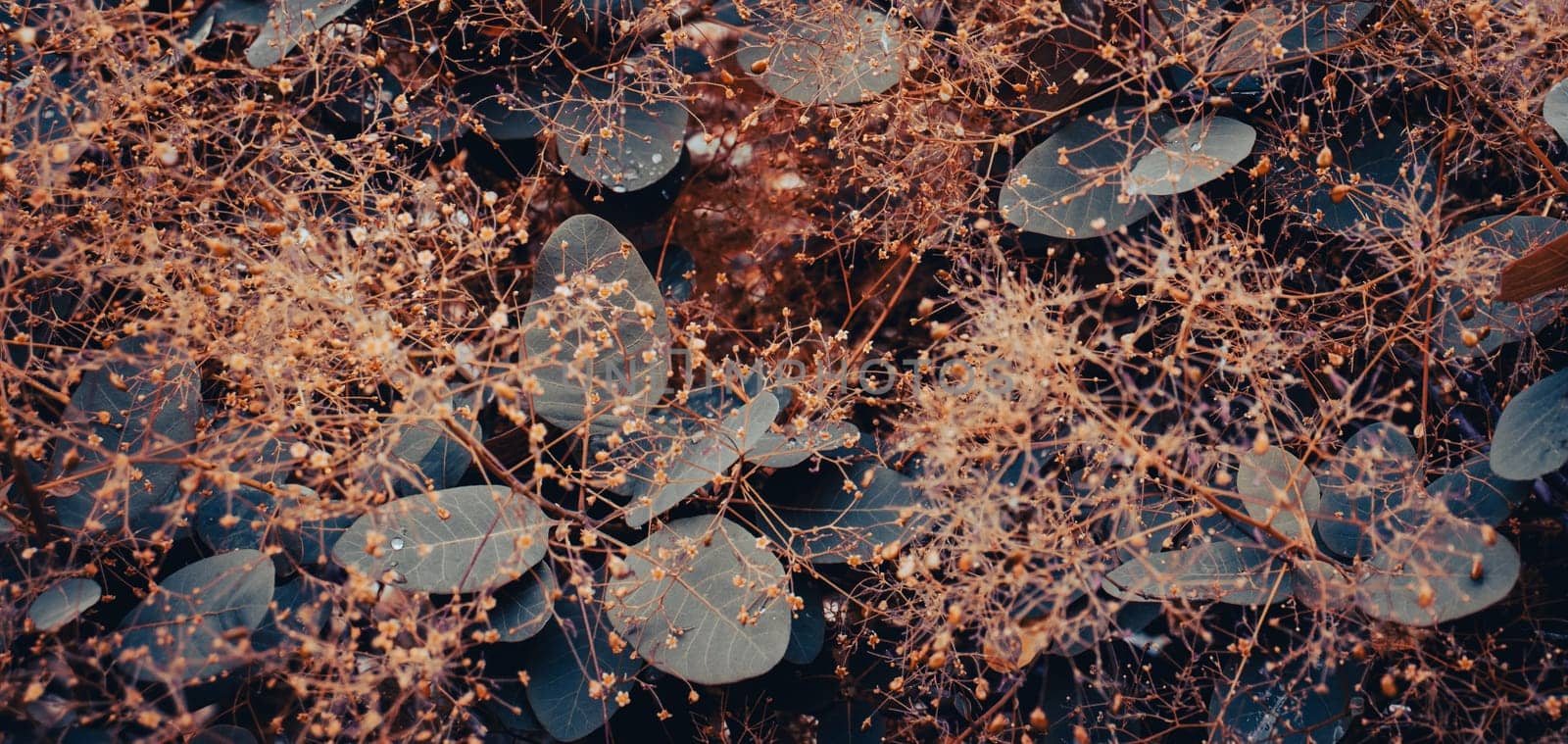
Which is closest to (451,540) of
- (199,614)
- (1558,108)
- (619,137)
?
(199,614)

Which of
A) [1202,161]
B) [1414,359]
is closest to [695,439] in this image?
[1202,161]

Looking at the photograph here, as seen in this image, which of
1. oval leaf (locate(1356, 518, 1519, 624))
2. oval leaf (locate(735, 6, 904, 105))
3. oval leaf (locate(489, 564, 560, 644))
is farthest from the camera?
oval leaf (locate(735, 6, 904, 105))

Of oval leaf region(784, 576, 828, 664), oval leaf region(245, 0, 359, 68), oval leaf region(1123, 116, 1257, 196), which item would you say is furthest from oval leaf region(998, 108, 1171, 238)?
oval leaf region(245, 0, 359, 68)

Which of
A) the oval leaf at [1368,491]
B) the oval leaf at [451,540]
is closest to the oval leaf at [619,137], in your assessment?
the oval leaf at [451,540]

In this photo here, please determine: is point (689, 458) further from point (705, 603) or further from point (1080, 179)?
point (1080, 179)

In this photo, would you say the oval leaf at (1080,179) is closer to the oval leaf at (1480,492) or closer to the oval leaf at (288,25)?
the oval leaf at (1480,492)

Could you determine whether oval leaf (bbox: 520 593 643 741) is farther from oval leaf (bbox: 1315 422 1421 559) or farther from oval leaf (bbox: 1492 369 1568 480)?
oval leaf (bbox: 1492 369 1568 480)
